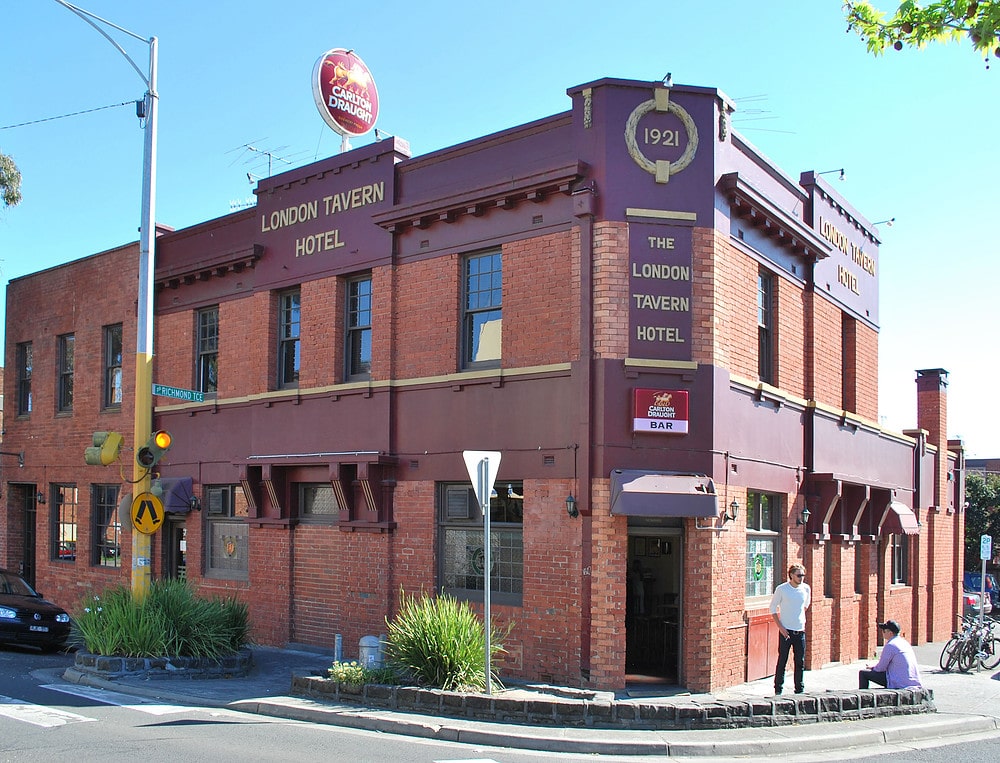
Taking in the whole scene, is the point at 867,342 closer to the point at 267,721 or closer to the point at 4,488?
the point at 267,721

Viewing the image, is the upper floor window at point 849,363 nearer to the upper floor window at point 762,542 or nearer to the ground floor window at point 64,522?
the upper floor window at point 762,542

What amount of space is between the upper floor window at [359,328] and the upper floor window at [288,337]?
133 cm

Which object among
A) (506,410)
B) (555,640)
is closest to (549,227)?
(506,410)

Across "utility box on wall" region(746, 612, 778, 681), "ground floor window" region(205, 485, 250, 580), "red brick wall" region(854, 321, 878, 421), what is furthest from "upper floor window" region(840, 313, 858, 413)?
"ground floor window" region(205, 485, 250, 580)

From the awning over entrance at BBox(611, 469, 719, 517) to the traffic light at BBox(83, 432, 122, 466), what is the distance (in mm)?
7481

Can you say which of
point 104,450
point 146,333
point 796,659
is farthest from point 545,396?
point 104,450

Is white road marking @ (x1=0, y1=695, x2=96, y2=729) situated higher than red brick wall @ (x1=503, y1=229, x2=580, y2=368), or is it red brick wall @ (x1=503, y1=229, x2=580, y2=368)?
red brick wall @ (x1=503, y1=229, x2=580, y2=368)

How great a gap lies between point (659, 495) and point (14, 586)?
42.7 feet

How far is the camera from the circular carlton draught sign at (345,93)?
18562 mm

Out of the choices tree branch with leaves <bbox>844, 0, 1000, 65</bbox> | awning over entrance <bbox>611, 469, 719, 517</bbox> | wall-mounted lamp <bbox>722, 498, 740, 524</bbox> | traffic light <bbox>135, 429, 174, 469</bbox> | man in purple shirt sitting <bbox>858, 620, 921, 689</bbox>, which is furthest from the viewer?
traffic light <bbox>135, 429, 174, 469</bbox>

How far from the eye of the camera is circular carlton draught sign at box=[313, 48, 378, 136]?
60.9 ft

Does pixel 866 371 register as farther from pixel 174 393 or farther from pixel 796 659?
pixel 174 393

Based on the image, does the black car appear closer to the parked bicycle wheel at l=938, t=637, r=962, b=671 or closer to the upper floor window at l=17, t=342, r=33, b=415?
the upper floor window at l=17, t=342, r=33, b=415

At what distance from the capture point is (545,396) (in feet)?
46.2
